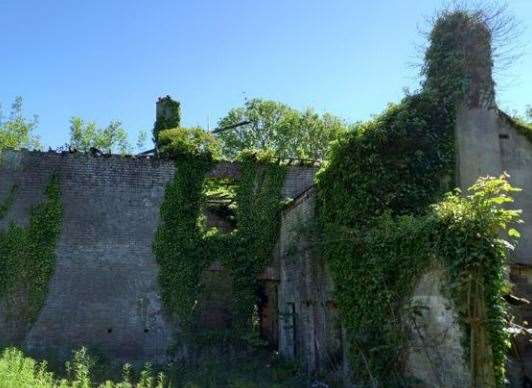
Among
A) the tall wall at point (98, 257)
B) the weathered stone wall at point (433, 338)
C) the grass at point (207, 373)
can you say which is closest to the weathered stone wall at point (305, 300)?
the grass at point (207, 373)

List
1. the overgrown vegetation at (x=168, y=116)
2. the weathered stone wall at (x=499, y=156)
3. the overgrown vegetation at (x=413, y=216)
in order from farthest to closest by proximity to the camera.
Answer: the overgrown vegetation at (x=168, y=116), the weathered stone wall at (x=499, y=156), the overgrown vegetation at (x=413, y=216)

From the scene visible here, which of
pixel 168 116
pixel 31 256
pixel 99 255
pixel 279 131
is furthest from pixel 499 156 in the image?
pixel 279 131

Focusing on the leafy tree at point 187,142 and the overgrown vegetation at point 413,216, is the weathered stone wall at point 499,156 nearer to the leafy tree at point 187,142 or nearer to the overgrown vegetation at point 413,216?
the overgrown vegetation at point 413,216

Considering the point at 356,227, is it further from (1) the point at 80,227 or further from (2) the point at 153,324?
(1) the point at 80,227

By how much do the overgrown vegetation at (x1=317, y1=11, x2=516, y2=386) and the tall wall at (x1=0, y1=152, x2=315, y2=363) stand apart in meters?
6.25

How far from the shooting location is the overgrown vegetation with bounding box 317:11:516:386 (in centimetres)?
789

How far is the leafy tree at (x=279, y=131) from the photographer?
38.6m

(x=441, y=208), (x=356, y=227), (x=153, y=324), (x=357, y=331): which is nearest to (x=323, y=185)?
(x=356, y=227)

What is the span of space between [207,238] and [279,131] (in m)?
23.3

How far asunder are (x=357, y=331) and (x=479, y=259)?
369cm

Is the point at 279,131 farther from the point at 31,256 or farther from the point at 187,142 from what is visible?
the point at 31,256

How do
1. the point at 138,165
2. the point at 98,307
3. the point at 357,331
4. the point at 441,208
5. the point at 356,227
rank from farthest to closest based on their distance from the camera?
the point at 138,165 < the point at 98,307 < the point at 356,227 < the point at 357,331 < the point at 441,208

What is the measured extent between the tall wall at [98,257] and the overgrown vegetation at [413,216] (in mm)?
6253

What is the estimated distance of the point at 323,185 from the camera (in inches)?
516
